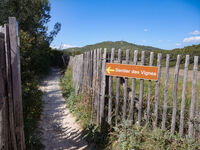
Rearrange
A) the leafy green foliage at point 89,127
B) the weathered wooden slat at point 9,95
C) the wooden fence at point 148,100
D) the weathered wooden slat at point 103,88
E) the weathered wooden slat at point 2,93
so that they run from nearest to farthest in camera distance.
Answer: the weathered wooden slat at point 2,93
the weathered wooden slat at point 9,95
the wooden fence at point 148,100
the leafy green foliage at point 89,127
the weathered wooden slat at point 103,88

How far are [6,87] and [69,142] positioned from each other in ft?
7.30

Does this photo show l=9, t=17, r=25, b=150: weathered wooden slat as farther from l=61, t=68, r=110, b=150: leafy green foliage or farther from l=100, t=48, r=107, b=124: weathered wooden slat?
l=100, t=48, r=107, b=124: weathered wooden slat

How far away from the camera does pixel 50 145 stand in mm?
3607

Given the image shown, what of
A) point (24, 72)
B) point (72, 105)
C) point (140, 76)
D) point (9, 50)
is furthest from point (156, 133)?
point (24, 72)

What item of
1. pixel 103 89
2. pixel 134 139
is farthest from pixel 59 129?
pixel 134 139

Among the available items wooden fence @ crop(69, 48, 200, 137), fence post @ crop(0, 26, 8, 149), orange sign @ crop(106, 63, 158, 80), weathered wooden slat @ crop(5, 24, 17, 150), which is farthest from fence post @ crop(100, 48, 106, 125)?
fence post @ crop(0, 26, 8, 149)

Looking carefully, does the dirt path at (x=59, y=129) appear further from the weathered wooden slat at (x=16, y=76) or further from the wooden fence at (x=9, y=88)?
the wooden fence at (x=9, y=88)

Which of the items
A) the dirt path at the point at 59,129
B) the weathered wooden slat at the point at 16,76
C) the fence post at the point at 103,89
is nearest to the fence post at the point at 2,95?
the weathered wooden slat at the point at 16,76

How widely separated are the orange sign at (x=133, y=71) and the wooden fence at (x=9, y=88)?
2020 millimetres

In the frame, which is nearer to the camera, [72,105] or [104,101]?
[104,101]

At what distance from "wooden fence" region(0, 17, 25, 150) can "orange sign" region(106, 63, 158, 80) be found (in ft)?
6.63

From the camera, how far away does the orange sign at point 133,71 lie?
310 cm

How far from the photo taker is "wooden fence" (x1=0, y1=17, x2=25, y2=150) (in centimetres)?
208

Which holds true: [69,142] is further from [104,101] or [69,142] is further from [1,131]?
[1,131]
